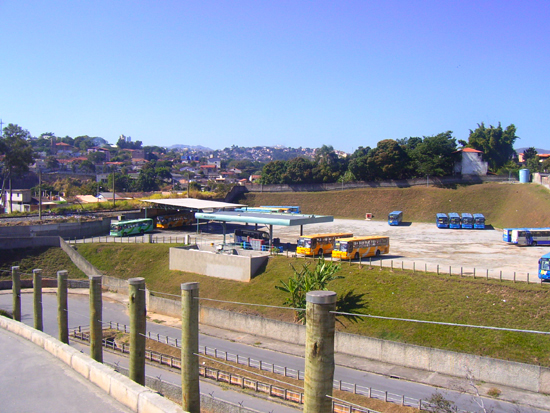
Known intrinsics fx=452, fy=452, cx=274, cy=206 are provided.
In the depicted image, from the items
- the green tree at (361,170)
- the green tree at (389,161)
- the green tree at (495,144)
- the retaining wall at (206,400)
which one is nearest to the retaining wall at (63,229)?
the retaining wall at (206,400)

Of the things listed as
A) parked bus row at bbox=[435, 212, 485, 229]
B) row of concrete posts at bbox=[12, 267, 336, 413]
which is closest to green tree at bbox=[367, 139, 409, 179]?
parked bus row at bbox=[435, 212, 485, 229]

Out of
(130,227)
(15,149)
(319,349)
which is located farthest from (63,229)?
(319,349)

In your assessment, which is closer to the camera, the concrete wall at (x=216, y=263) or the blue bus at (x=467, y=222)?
the concrete wall at (x=216, y=263)

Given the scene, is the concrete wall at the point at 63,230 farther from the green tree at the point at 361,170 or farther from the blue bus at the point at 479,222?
the blue bus at the point at 479,222

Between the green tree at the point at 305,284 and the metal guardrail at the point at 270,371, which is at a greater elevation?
the green tree at the point at 305,284

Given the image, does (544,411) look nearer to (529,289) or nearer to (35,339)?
(529,289)

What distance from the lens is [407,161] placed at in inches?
2867

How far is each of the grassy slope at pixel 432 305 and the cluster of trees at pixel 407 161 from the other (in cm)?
4253

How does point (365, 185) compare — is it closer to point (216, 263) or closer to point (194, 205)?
point (194, 205)

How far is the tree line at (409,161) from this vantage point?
69.8 m

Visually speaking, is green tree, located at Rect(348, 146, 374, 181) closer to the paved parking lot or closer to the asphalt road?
the paved parking lot

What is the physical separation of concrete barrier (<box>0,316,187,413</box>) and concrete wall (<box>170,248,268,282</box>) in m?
Answer: 19.6

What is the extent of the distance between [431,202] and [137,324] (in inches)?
2193

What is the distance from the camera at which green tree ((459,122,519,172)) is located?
83250 millimetres
